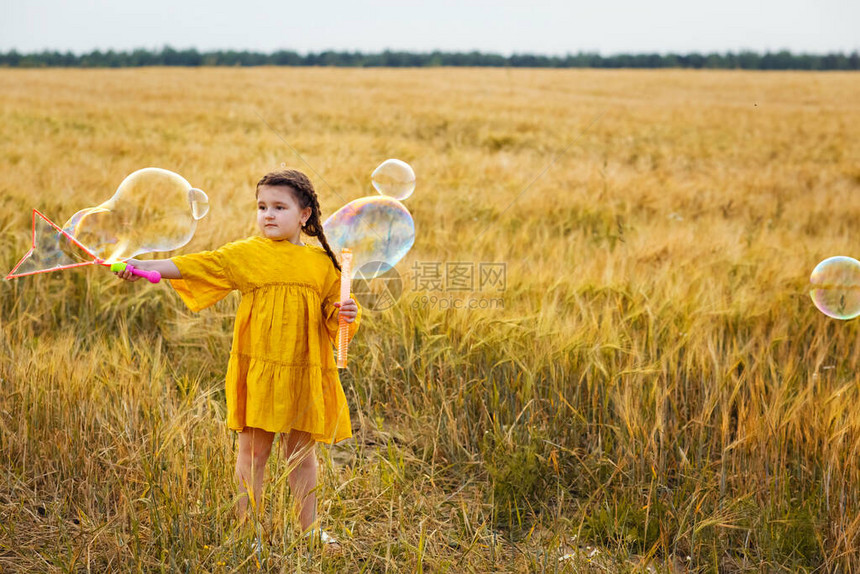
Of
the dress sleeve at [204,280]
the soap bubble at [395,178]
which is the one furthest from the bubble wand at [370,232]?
the soap bubble at [395,178]

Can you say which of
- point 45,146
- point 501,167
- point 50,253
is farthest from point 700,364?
point 45,146

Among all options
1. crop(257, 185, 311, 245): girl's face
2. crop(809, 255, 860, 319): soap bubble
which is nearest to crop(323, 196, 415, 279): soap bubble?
crop(257, 185, 311, 245): girl's face

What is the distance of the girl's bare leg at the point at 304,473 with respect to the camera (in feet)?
6.97

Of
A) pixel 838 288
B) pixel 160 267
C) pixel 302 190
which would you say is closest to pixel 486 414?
pixel 302 190

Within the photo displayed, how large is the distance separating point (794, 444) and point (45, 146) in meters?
8.13

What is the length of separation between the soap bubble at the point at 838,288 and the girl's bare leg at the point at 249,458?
2529 mm

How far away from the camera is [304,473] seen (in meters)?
2.16

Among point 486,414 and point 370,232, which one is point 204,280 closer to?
point 370,232

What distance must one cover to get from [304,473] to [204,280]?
0.67 m

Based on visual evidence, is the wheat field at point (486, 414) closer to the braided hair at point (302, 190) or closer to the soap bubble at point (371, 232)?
the soap bubble at point (371, 232)

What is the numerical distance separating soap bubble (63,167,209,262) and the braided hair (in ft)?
1.50

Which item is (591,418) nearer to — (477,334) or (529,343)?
(529,343)

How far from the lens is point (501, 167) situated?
26.4 ft

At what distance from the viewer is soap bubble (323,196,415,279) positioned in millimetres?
2598
